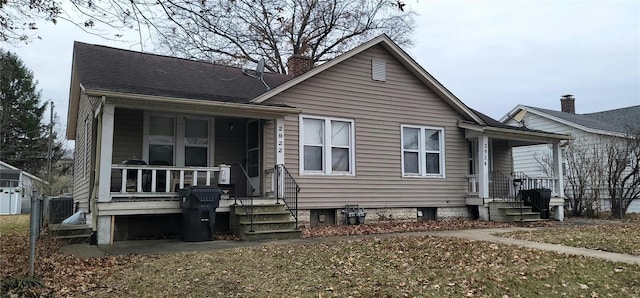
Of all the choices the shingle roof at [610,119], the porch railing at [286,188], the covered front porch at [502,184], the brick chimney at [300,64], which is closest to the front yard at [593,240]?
the covered front porch at [502,184]

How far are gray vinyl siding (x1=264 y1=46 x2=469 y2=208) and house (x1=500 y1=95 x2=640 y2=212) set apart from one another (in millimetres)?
6186

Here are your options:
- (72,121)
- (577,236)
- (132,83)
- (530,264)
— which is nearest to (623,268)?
(530,264)

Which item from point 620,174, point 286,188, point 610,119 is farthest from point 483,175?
point 610,119

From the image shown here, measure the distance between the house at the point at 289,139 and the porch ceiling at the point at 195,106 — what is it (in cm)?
2

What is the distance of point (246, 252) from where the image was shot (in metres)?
7.91

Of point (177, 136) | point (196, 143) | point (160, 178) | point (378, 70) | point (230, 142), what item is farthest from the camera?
point (378, 70)

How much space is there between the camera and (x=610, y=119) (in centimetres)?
2747

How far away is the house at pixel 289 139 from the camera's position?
10453 mm

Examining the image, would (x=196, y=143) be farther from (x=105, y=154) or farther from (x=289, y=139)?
(x=105, y=154)

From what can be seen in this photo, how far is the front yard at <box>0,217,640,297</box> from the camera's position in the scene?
17.8 feet

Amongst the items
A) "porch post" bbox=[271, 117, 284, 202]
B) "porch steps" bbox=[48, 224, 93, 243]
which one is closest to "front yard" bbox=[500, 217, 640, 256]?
"porch post" bbox=[271, 117, 284, 202]

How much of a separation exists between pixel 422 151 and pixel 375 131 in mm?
1754

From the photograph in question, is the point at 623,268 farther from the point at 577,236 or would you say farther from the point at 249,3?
the point at 249,3

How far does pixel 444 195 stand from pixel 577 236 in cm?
488
